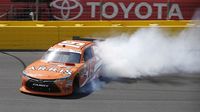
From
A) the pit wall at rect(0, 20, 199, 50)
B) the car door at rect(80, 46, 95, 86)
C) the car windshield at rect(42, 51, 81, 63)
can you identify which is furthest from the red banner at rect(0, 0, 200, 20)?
the car windshield at rect(42, 51, 81, 63)

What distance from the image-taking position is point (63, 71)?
1409 centimetres

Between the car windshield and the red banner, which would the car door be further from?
the red banner

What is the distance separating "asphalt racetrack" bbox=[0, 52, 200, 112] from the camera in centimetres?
1282

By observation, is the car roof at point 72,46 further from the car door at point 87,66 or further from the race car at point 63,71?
the car door at point 87,66

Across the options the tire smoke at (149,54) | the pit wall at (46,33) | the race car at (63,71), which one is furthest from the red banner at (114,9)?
the race car at (63,71)

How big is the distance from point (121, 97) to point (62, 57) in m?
2.36

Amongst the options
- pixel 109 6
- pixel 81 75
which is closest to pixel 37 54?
pixel 81 75

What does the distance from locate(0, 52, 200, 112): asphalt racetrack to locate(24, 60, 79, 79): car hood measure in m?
0.60

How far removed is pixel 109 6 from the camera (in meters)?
26.4

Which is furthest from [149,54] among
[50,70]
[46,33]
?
[50,70]

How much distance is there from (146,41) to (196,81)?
3261mm

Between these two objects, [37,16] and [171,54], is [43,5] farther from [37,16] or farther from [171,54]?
[171,54]

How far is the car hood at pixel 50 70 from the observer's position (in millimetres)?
13831

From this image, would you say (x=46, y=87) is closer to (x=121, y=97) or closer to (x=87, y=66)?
(x=87, y=66)
